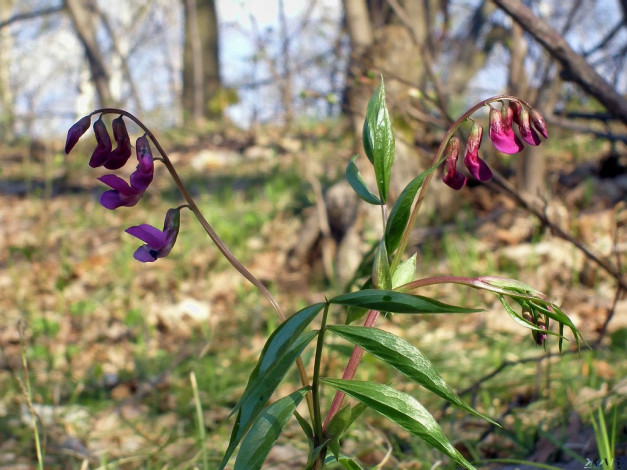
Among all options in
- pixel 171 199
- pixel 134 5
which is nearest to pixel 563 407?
pixel 171 199

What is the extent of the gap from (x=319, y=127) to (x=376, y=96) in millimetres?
5633

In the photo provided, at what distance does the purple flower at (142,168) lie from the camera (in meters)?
0.80

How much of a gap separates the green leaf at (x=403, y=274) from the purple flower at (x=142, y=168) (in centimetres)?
34

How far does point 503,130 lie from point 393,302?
1.02 ft

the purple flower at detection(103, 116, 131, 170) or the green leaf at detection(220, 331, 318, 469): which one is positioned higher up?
the purple flower at detection(103, 116, 131, 170)

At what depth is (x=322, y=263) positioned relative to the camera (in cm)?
368

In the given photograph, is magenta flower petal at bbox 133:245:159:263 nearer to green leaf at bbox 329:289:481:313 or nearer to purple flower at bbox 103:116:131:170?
purple flower at bbox 103:116:131:170

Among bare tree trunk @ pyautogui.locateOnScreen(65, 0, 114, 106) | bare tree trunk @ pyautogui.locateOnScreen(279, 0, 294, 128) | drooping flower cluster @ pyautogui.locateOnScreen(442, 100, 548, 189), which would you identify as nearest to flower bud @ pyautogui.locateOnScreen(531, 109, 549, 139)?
drooping flower cluster @ pyautogui.locateOnScreen(442, 100, 548, 189)

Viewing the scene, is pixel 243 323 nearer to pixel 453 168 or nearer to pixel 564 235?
pixel 564 235

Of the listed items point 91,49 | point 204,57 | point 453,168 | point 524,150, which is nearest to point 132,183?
point 453,168

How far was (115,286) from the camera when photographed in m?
3.57

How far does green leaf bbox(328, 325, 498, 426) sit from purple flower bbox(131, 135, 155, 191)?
0.30 meters

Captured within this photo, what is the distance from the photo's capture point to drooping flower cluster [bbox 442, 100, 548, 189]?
83 cm

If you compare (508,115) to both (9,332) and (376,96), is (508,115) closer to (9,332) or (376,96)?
(376,96)
